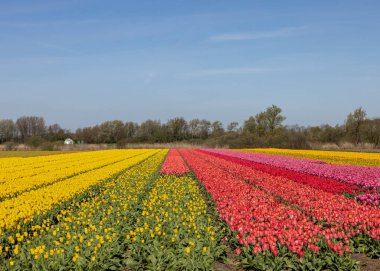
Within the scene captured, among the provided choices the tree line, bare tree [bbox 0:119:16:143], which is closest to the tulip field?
the tree line

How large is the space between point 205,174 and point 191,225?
32.2 feet

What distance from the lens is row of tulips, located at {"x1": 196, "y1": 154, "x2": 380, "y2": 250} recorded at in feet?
26.3

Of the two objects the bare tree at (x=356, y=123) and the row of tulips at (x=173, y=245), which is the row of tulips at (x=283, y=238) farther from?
the bare tree at (x=356, y=123)

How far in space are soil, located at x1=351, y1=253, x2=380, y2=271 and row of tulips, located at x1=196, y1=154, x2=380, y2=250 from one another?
378mm

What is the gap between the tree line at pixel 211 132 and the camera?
217 feet

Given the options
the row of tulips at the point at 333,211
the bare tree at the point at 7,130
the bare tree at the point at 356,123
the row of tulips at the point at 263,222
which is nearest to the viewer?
the row of tulips at the point at 263,222

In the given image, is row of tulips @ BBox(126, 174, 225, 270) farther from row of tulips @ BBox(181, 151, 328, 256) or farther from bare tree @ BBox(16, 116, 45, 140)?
bare tree @ BBox(16, 116, 45, 140)

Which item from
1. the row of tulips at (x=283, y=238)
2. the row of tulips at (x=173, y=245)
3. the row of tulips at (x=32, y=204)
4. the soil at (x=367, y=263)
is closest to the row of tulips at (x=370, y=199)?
the row of tulips at (x=283, y=238)

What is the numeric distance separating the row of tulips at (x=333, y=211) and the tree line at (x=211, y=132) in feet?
161

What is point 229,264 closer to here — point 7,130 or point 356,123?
point 356,123

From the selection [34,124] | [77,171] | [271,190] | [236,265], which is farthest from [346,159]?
[34,124]

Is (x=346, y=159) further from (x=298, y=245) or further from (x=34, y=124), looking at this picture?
(x=34, y=124)

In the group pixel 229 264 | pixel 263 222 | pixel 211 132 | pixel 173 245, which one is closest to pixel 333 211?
pixel 263 222

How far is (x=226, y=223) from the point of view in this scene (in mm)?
9422
